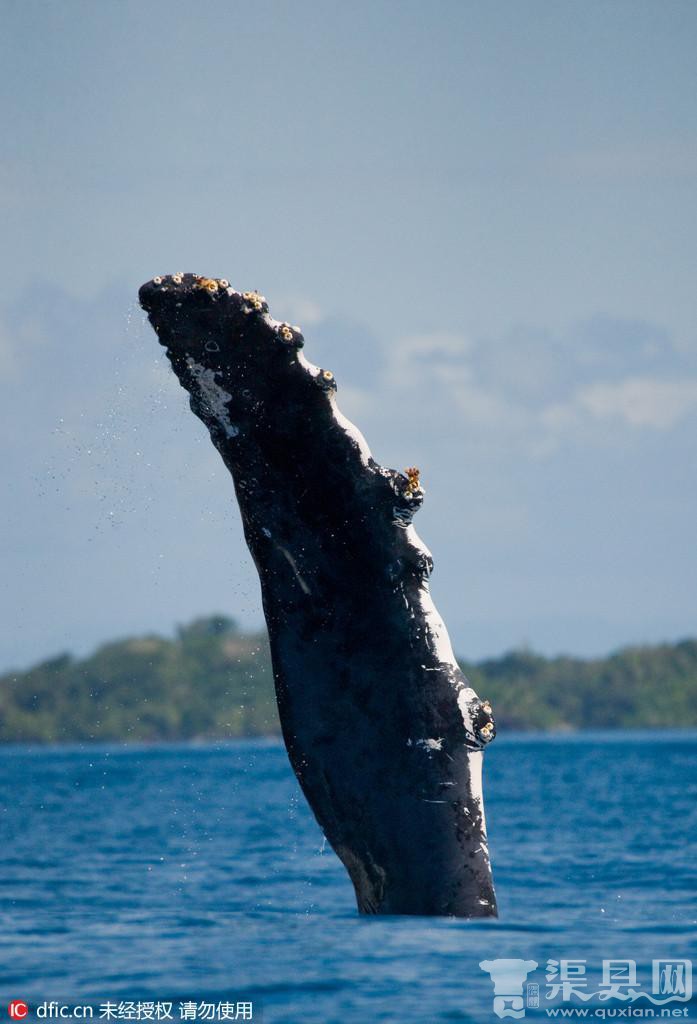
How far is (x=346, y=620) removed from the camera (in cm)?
941

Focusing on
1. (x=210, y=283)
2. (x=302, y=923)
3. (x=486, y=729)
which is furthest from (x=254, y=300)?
(x=302, y=923)

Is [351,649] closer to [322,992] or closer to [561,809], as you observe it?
[322,992]

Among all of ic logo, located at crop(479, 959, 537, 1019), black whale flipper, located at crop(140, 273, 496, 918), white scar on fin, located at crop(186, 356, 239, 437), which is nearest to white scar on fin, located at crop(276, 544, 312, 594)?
black whale flipper, located at crop(140, 273, 496, 918)

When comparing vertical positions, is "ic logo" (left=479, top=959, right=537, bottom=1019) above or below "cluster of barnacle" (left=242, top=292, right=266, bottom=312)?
below

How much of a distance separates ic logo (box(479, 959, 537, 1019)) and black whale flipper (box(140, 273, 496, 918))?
0.37 metres

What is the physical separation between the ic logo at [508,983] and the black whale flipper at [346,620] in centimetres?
37

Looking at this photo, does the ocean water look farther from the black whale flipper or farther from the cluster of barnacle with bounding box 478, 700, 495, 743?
the cluster of barnacle with bounding box 478, 700, 495, 743

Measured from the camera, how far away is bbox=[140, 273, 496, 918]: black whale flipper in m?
9.27

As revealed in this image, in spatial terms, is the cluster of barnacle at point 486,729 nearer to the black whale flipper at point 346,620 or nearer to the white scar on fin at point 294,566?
the black whale flipper at point 346,620

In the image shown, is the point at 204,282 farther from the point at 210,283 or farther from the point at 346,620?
the point at 346,620

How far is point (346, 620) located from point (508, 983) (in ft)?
7.54

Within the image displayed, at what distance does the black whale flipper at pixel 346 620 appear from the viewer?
9.27m

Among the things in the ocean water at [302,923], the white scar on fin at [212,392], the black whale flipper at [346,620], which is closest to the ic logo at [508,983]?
the ocean water at [302,923]

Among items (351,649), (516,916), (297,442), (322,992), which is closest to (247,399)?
(297,442)
